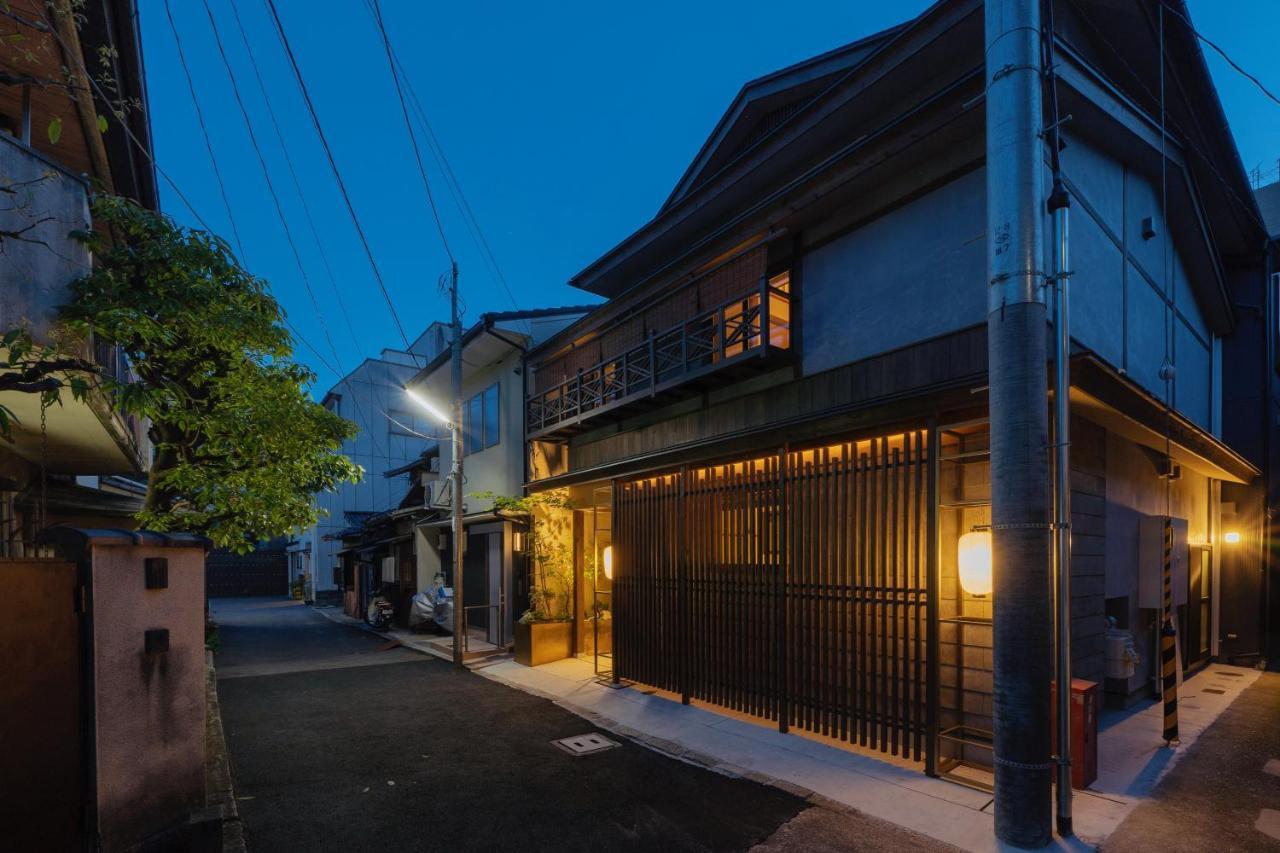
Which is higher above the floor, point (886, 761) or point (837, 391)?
point (837, 391)

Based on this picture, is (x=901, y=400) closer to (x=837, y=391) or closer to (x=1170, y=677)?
(x=837, y=391)

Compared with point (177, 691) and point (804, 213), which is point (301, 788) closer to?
point (177, 691)

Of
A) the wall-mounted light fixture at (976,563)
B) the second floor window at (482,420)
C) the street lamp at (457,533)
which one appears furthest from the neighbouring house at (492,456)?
the wall-mounted light fixture at (976,563)

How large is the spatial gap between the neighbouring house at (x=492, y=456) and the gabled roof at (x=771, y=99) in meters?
4.99

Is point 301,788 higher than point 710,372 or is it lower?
lower

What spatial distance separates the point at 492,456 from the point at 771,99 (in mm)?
10984

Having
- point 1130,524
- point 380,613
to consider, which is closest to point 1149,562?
point 1130,524

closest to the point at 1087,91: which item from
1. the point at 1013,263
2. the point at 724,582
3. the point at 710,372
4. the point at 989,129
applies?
the point at 989,129

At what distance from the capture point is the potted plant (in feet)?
44.2

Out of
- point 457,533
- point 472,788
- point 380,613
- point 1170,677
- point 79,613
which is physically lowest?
point 380,613

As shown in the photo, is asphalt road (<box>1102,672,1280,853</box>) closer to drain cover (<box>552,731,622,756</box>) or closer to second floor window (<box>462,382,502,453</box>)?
drain cover (<box>552,731,622,756</box>)

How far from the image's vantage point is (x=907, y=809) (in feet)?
18.9

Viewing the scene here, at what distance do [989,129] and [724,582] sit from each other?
Answer: 20.9ft

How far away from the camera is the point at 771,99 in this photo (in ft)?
40.9
